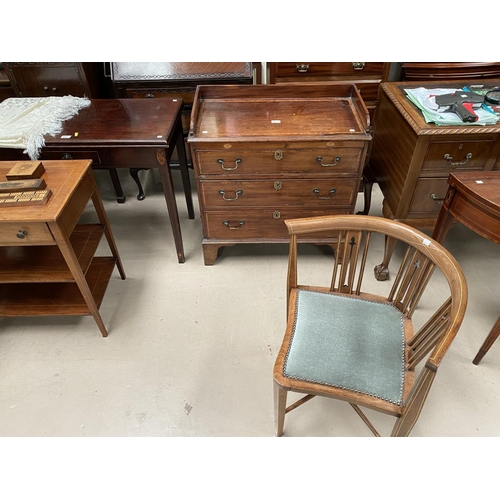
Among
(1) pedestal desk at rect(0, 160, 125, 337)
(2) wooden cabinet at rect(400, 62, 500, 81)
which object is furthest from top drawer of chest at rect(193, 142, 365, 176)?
(2) wooden cabinet at rect(400, 62, 500, 81)

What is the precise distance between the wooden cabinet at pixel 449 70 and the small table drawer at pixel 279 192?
45.9 inches

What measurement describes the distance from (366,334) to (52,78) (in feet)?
8.44

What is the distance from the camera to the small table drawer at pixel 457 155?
5.15ft

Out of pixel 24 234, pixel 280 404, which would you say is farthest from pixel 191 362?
pixel 24 234

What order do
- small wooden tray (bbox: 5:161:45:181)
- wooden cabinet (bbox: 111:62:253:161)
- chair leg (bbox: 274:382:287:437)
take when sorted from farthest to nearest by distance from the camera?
wooden cabinet (bbox: 111:62:253:161) → small wooden tray (bbox: 5:161:45:181) → chair leg (bbox: 274:382:287:437)

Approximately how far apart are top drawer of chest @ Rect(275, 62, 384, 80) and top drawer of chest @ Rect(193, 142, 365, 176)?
986 mm

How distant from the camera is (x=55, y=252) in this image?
1.68 metres

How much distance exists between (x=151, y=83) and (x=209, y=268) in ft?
4.26

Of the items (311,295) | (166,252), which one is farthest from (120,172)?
(311,295)

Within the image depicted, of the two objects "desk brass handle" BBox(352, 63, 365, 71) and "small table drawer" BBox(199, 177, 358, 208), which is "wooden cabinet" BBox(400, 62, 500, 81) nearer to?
"desk brass handle" BBox(352, 63, 365, 71)

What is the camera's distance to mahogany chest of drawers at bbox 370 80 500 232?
5.08 feet

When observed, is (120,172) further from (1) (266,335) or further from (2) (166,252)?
(1) (266,335)

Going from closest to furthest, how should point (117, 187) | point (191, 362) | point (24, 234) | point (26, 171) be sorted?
point (24, 234)
point (26, 171)
point (191, 362)
point (117, 187)

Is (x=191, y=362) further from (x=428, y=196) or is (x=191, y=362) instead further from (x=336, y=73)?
(x=336, y=73)
